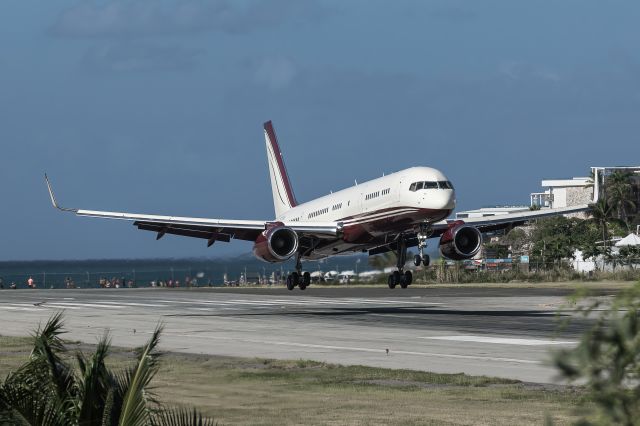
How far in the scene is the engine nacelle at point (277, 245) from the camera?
5028 cm

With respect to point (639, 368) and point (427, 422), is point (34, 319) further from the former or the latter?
point (639, 368)

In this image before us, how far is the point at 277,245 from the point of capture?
50656 millimetres

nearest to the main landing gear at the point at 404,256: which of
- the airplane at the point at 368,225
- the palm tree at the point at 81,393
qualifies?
the airplane at the point at 368,225

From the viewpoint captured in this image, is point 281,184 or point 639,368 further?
point 281,184

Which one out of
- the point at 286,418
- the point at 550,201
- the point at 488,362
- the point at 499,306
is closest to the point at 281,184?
the point at 499,306

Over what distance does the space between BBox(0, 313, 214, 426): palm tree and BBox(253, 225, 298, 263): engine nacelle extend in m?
42.0

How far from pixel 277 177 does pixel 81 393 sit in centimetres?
7136

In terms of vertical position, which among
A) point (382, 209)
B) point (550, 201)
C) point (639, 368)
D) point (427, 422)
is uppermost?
point (550, 201)

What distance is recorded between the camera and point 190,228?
59281 mm

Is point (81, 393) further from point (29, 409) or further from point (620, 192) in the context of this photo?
point (620, 192)

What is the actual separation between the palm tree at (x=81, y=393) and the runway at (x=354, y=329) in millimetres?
9549

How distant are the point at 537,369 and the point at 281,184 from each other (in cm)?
5630

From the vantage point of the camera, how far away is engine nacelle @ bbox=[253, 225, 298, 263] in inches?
1980

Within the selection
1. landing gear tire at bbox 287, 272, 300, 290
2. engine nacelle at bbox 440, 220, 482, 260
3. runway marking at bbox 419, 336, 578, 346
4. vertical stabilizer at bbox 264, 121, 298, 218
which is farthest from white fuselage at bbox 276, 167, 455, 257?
vertical stabilizer at bbox 264, 121, 298, 218
